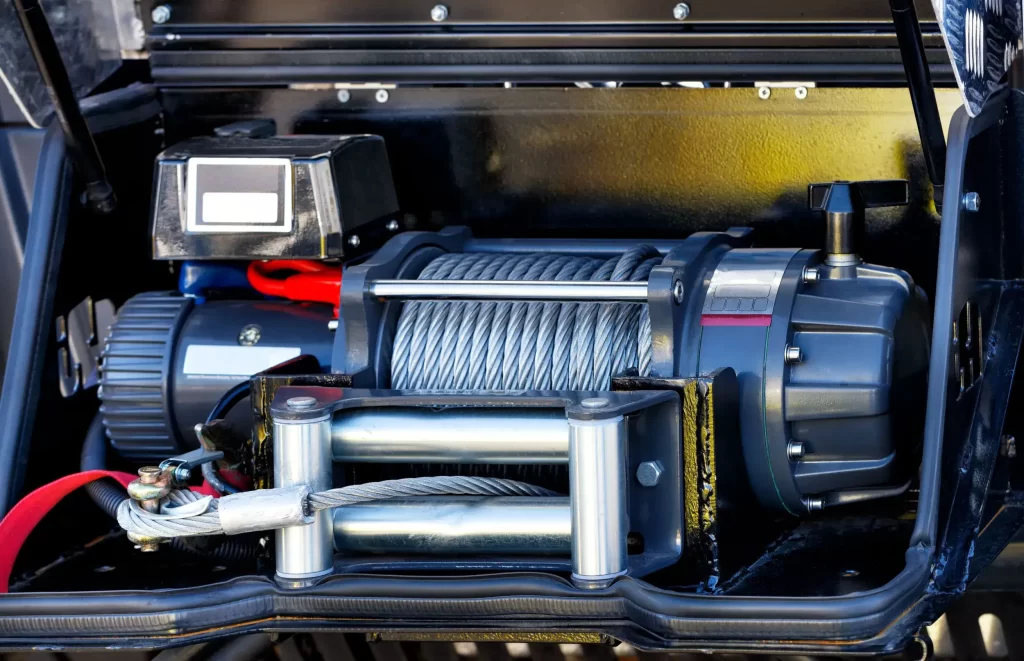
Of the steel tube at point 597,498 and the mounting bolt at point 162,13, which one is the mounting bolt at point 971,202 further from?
the mounting bolt at point 162,13

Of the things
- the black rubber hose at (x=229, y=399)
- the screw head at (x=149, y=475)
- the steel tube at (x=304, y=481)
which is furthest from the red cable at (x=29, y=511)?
the steel tube at (x=304, y=481)

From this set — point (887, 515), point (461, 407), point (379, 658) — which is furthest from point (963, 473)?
point (379, 658)

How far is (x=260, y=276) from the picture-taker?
2.95 metres

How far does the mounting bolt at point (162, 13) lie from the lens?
325cm

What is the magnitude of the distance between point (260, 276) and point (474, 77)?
62cm

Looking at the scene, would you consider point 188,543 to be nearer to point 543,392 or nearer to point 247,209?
point 247,209

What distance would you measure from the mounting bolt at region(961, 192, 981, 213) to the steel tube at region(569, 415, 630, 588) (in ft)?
2.33

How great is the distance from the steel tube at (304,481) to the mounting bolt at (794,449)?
0.75 metres

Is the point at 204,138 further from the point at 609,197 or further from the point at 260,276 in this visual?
the point at 609,197

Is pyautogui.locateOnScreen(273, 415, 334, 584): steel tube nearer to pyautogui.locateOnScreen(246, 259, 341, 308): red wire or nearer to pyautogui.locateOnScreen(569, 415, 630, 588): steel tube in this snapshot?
pyautogui.locateOnScreen(569, 415, 630, 588): steel tube

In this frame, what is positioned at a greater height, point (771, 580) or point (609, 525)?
point (609, 525)

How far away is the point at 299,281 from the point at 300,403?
26.6 inches

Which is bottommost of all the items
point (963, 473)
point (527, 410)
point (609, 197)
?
point (963, 473)

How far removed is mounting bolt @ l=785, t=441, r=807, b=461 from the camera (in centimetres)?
245
